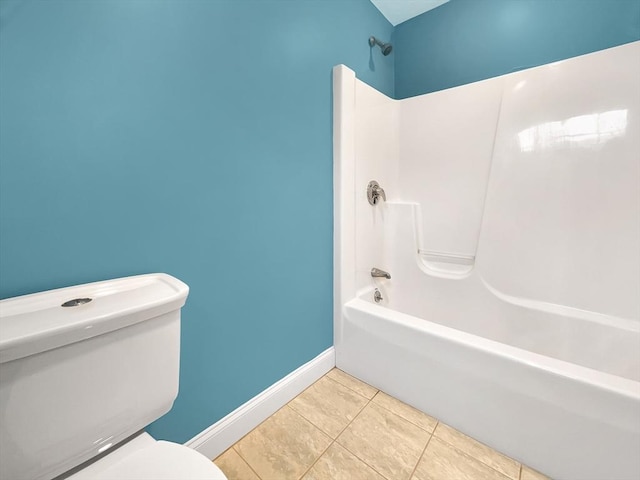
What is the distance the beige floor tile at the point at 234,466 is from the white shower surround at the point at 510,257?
710 mm

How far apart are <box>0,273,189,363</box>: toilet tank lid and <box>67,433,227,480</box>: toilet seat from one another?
1.10 ft

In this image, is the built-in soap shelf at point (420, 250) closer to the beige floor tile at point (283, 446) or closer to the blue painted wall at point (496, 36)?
the blue painted wall at point (496, 36)

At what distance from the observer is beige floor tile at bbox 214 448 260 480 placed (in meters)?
0.96

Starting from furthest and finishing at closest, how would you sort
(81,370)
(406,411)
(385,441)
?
(406,411) → (385,441) → (81,370)

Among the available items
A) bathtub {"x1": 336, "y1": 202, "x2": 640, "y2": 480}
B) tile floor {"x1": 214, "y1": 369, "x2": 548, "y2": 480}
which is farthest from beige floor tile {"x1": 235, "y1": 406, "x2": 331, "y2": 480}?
bathtub {"x1": 336, "y1": 202, "x2": 640, "y2": 480}

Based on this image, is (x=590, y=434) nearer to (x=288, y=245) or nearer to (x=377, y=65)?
(x=288, y=245)

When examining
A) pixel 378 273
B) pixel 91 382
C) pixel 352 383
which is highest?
pixel 91 382

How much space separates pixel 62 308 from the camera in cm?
57

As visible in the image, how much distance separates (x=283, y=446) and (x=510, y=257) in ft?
4.96

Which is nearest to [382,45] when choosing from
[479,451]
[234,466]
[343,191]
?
[343,191]

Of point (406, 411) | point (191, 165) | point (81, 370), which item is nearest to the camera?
point (81, 370)

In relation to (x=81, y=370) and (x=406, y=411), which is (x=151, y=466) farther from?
(x=406, y=411)

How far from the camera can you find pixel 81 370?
54 centimetres

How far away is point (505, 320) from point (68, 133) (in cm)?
201
